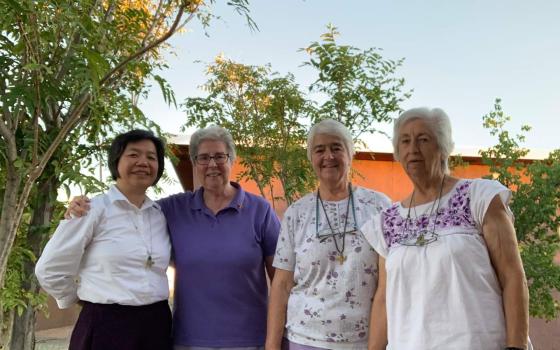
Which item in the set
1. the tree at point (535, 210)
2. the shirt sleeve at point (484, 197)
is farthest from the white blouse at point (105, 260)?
the tree at point (535, 210)

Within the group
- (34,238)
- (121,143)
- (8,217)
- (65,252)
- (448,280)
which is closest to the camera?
(448,280)

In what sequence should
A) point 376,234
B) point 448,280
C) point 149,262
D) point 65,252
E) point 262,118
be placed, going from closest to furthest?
point 448,280, point 376,234, point 65,252, point 149,262, point 262,118

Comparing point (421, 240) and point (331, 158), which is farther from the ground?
point (331, 158)

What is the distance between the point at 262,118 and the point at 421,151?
323 centimetres

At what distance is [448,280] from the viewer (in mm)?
1775

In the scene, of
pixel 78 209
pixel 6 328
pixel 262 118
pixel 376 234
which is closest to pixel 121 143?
pixel 78 209

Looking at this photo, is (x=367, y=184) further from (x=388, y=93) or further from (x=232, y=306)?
(x=232, y=306)

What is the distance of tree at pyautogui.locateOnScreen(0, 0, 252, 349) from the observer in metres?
2.31

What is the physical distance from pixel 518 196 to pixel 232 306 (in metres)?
5.18

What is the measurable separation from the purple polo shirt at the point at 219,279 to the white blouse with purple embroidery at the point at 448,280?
770 mm

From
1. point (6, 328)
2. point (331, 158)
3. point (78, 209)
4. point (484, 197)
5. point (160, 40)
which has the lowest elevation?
point (6, 328)

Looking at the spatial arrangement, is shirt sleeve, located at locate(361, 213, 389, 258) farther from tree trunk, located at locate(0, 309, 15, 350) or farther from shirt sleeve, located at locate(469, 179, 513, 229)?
tree trunk, located at locate(0, 309, 15, 350)

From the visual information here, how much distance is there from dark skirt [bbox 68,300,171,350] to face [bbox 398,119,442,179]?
1.28 m

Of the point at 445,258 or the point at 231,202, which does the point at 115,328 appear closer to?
the point at 231,202
